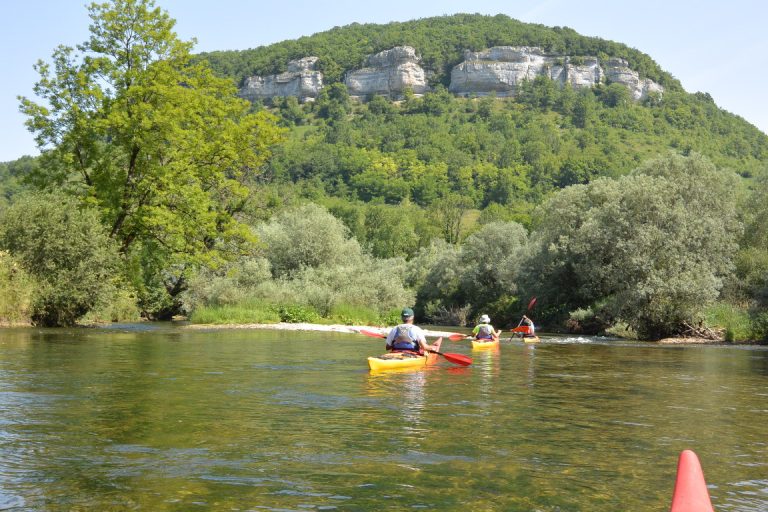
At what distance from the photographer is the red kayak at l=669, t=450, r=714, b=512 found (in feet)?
13.9

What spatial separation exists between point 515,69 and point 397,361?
7349 inches

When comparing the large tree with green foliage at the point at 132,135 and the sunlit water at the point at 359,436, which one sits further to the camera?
the large tree with green foliage at the point at 132,135

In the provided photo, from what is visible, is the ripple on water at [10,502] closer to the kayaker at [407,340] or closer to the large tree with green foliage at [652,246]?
the kayaker at [407,340]

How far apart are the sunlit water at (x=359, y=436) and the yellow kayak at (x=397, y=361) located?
0.25 meters

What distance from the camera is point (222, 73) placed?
185m

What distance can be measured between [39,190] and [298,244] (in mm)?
15631

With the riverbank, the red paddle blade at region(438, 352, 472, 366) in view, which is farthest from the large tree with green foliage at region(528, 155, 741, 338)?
the red paddle blade at region(438, 352, 472, 366)

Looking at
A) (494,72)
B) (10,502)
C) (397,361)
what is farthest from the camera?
(494,72)

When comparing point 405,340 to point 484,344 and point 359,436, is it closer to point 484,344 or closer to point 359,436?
point 359,436

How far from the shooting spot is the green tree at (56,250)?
3042 centimetres

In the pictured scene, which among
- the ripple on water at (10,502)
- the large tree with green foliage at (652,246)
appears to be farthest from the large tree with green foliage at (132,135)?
the ripple on water at (10,502)

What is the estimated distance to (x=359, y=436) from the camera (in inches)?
372

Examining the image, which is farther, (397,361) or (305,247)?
(305,247)

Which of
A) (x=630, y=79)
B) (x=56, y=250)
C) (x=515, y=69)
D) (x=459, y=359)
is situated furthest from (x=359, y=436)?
(x=515, y=69)
